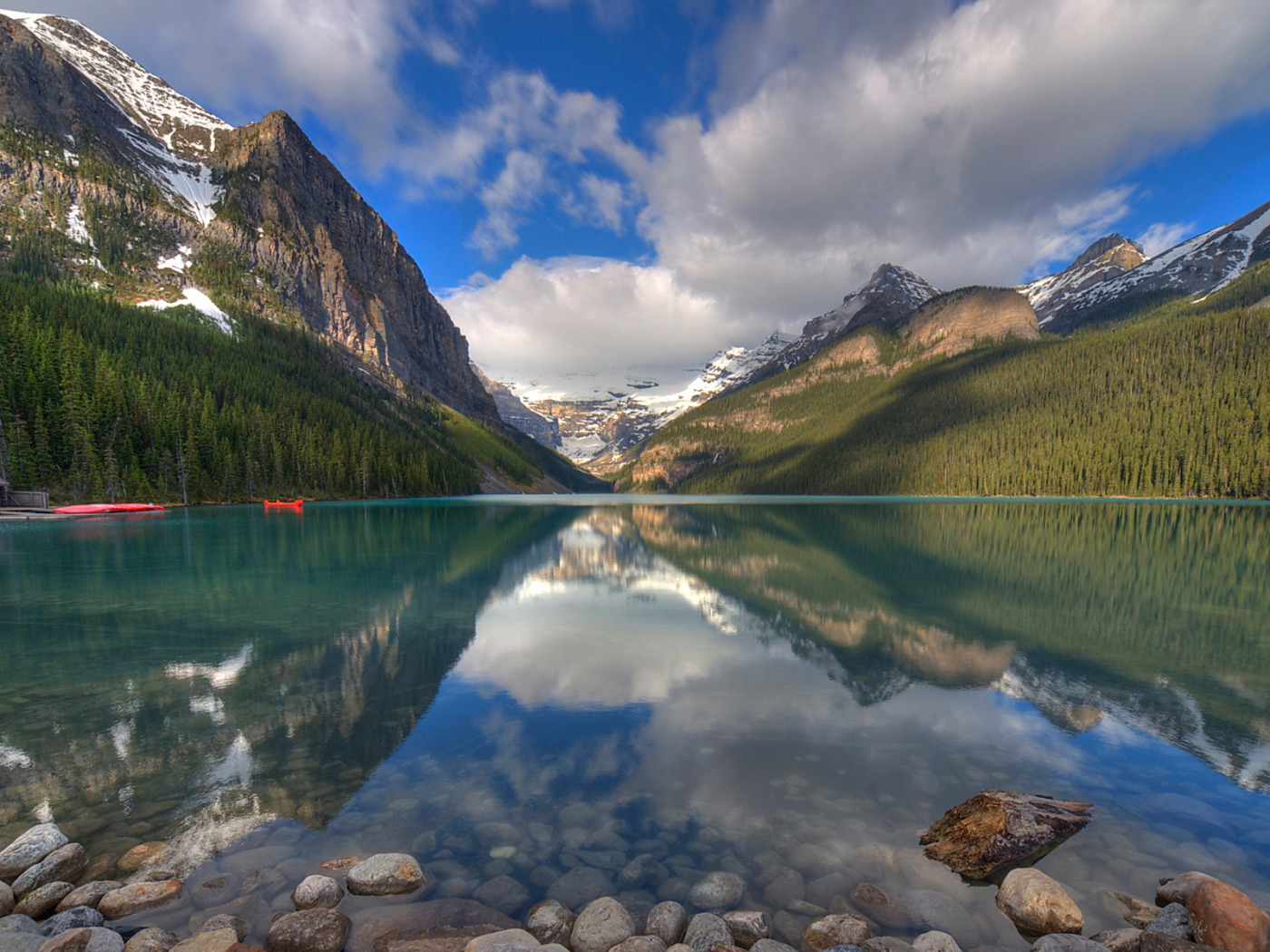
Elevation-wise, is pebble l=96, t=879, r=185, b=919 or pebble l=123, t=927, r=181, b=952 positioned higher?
pebble l=123, t=927, r=181, b=952

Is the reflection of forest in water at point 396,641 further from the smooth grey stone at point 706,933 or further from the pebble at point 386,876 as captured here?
the smooth grey stone at point 706,933

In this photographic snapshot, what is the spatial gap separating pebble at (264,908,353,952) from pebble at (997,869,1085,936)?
715 centimetres

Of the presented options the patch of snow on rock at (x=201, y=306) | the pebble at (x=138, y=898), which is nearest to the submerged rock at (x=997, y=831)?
the pebble at (x=138, y=898)

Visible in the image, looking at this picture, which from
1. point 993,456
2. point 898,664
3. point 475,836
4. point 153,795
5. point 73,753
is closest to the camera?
point 475,836

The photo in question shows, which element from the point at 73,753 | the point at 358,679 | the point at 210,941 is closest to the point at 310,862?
the point at 210,941

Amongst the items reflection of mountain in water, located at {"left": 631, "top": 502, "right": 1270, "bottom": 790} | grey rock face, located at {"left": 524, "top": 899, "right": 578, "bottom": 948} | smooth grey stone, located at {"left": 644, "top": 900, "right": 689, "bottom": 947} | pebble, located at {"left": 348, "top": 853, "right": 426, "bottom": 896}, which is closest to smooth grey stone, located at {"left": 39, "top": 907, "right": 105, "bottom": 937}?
pebble, located at {"left": 348, "top": 853, "right": 426, "bottom": 896}

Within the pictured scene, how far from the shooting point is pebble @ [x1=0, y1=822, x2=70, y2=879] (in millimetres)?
6223

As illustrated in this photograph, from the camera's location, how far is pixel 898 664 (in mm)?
15141

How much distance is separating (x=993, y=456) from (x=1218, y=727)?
154021 mm

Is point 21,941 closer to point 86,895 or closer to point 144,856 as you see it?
point 86,895

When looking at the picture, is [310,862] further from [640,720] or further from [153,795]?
[640,720]

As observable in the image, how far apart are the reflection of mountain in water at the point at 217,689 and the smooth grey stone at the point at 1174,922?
33.0ft

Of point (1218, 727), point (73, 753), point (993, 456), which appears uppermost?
point (993, 456)

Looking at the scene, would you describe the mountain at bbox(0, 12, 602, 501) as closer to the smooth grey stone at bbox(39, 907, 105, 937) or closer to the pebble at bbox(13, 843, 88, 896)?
the pebble at bbox(13, 843, 88, 896)
